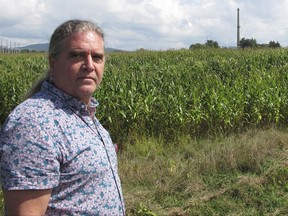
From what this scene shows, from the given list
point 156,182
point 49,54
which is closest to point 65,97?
point 49,54

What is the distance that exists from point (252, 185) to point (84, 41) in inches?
142

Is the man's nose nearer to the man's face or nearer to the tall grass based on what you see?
the man's face

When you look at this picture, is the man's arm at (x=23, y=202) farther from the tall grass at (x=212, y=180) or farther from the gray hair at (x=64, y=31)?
the tall grass at (x=212, y=180)

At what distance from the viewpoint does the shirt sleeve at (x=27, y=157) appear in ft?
4.89

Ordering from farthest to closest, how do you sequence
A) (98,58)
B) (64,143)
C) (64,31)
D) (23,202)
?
(98,58), (64,31), (64,143), (23,202)

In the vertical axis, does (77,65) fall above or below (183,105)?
above

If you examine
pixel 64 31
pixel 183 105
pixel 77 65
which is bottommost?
pixel 183 105

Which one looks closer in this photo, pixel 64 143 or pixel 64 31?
pixel 64 143

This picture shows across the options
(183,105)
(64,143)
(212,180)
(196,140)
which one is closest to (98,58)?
(64,143)

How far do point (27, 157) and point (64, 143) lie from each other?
17 centimetres

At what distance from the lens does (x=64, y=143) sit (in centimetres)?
161

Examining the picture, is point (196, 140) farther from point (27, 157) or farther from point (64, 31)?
point (27, 157)

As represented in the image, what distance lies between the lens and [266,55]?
16438mm

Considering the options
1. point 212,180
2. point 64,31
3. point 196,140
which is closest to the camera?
point 64,31
